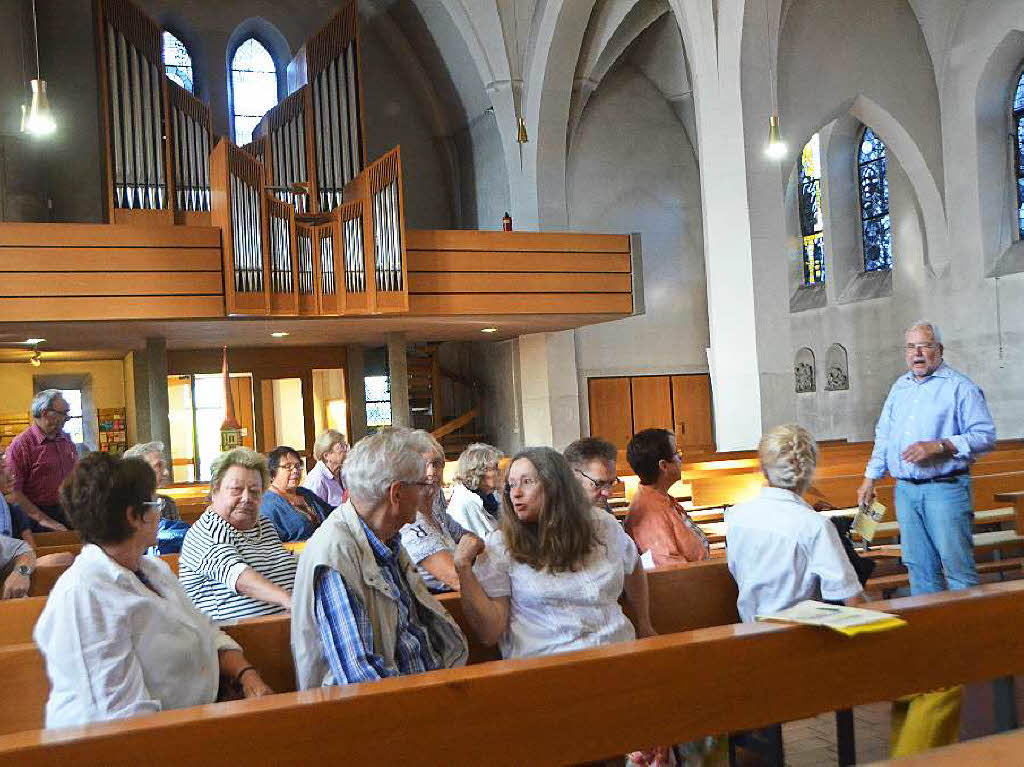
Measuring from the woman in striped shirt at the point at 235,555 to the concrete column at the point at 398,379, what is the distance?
25.1 ft

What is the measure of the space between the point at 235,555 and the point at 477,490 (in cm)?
155

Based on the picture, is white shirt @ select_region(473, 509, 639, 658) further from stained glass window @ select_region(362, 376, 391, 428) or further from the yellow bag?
stained glass window @ select_region(362, 376, 391, 428)

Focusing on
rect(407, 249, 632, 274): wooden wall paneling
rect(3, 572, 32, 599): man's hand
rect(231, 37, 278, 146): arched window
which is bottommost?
rect(3, 572, 32, 599): man's hand

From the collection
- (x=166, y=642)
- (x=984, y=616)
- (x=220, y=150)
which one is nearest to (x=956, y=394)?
(x=984, y=616)

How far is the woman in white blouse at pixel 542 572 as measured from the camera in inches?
104

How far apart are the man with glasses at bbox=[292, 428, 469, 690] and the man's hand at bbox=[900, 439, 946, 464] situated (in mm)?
2604

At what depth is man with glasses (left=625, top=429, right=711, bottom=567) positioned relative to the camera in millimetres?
3729

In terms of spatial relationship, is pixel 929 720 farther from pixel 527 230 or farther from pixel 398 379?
pixel 527 230

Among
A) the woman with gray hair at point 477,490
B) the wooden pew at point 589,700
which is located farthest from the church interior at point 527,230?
the woman with gray hair at point 477,490

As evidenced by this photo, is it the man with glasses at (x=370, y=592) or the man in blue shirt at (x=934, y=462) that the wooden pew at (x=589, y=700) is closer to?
the man with glasses at (x=370, y=592)

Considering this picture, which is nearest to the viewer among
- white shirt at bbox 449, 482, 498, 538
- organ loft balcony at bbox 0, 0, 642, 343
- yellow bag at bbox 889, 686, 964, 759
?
yellow bag at bbox 889, 686, 964, 759

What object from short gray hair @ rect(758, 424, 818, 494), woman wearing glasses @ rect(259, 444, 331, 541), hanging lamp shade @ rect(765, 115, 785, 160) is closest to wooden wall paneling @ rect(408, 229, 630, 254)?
hanging lamp shade @ rect(765, 115, 785, 160)

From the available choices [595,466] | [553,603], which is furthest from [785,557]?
[595,466]

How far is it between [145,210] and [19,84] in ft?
8.42
